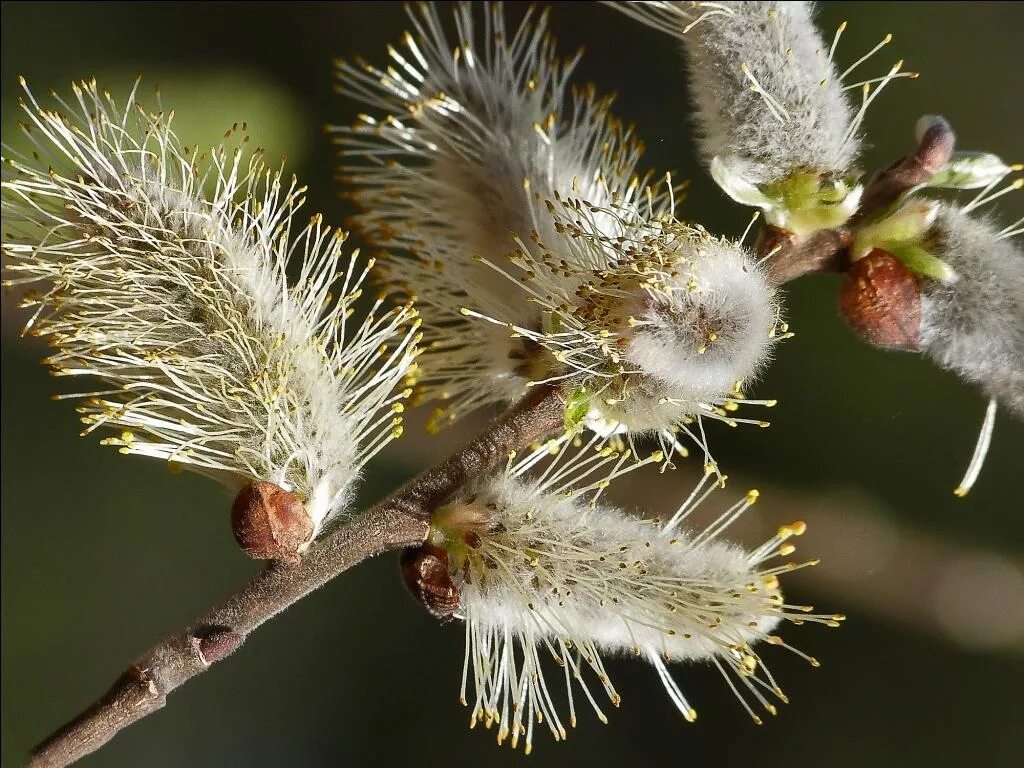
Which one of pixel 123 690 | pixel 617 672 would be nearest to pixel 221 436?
pixel 123 690

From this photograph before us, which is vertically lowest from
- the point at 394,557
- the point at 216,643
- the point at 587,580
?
the point at 394,557

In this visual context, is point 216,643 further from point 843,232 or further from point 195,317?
point 843,232

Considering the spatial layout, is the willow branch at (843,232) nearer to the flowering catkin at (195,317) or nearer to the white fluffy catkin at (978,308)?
the white fluffy catkin at (978,308)

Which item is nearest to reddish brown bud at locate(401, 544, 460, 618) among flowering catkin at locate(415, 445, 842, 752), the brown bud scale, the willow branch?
flowering catkin at locate(415, 445, 842, 752)

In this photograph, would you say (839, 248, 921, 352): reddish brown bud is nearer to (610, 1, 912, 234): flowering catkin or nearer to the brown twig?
(610, 1, 912, 234): flowering catkin

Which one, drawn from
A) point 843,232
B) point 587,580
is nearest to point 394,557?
point 587,580
